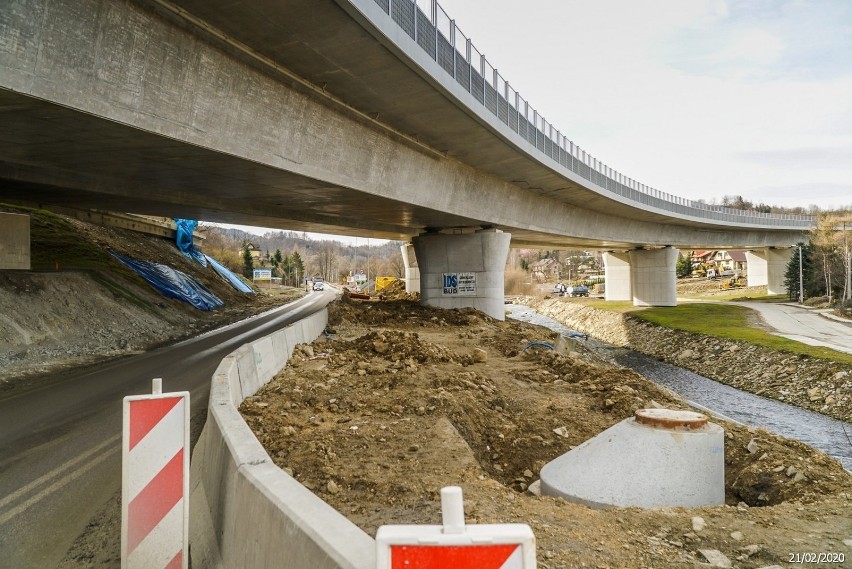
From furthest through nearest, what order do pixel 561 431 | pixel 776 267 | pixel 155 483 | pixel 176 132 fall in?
pixel 776 267
pixel 176 132
pixel 561 431
pixel 155 483

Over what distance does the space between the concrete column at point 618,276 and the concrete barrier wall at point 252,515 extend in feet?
198

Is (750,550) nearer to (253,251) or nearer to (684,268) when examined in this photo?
(684,268)

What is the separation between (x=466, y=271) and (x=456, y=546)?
2571cm

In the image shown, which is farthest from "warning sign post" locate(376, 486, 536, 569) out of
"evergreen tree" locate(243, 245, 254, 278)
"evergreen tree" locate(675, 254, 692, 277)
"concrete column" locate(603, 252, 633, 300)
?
"evergreen tree" locate(675, 254, 692, 277)

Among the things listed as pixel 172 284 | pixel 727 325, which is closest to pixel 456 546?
pixel 172 284

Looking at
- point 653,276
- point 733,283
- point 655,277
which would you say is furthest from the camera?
point 733,283

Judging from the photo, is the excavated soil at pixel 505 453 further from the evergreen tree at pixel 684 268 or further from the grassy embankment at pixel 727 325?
the evergreen tree at pixel 684 268

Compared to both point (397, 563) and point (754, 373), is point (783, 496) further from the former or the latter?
point (754, 373)

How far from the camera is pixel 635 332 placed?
37938 millimetres

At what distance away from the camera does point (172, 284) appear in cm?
3133

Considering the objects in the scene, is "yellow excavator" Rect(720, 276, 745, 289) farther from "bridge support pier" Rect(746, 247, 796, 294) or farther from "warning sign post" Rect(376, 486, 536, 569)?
"warning sign post" Rect(376, 486, 536, 569)

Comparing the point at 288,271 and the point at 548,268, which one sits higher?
the point at 548,268

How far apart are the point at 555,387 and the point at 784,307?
41.3 m

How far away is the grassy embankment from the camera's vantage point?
2244 cm
